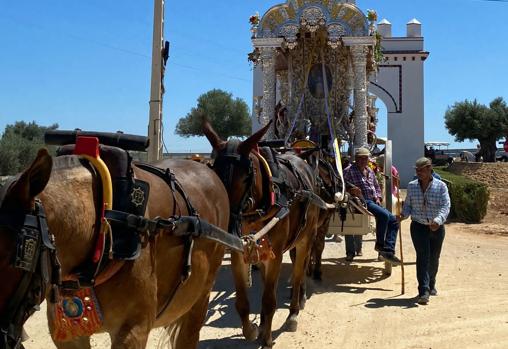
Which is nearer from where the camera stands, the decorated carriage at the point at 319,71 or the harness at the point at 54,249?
the harness at the point at 54,249

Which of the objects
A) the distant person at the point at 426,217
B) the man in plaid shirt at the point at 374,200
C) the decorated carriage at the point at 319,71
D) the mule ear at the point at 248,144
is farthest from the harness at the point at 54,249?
the decorated carriage at the point at 319,71

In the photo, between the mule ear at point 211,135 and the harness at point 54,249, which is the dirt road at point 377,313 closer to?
the mule ear at point 211,135

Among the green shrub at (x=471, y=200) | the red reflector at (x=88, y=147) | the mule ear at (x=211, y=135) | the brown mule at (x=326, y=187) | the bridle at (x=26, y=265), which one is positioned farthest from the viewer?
the green shrub at (x=471, y=200)

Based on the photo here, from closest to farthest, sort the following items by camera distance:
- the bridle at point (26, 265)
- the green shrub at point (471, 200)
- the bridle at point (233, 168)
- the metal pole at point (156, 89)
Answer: the bridle at point (26, 265) < the bridle at point (233, 168) < the metal pole at point (156, 89) < the green shrub at point (471, 200)

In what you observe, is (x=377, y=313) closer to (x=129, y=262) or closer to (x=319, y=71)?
(x=129, y=262)

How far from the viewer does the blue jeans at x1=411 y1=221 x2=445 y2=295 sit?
657cm

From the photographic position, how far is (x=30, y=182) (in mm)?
1676

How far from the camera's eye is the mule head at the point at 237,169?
12.5 ft

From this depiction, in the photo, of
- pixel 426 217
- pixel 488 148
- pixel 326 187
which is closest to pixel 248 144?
pixel 326 187

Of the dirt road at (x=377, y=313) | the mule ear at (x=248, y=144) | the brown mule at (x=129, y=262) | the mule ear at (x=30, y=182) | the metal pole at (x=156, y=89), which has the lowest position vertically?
the dirt road at (x=377, y=313)

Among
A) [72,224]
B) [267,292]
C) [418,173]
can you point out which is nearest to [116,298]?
[72,224]

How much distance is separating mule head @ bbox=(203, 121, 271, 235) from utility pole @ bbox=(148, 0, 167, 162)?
8.76ft

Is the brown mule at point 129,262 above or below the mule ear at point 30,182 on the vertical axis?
below

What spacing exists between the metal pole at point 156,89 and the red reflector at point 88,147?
13.5 ft
